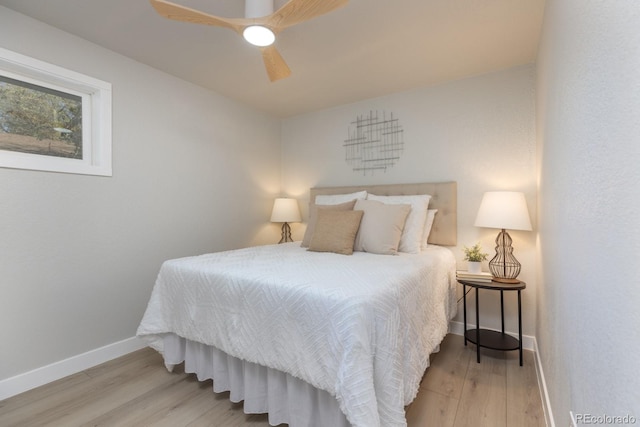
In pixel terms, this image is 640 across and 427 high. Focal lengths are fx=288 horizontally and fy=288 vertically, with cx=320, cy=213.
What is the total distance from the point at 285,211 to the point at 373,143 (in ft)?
4.42

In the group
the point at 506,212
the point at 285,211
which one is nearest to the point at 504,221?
the point at 506,212

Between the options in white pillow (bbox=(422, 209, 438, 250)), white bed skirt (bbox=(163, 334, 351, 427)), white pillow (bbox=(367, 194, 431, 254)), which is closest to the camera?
white bed skirt (bbox=(163, 334, 351, 427))

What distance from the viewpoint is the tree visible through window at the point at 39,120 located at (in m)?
1.92

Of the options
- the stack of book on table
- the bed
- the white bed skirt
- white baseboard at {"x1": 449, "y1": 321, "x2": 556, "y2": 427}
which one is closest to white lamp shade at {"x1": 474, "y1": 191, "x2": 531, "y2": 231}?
the stack of book on table

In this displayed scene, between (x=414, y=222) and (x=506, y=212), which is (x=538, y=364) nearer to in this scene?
(x=506, y=212)

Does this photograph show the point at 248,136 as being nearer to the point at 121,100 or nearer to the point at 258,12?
the point at 121,100

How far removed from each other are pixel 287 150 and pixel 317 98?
3.10 ft

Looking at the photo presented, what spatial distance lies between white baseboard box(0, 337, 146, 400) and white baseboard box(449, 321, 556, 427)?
2.84 metres

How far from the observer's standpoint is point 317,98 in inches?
130

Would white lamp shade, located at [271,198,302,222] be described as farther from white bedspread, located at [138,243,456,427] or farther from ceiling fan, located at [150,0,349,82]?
ceiling fan, located at [150,0,349,82]

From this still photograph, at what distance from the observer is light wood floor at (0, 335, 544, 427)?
1.57 metres

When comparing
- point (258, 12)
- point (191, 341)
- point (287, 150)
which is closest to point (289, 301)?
point (191, 341)

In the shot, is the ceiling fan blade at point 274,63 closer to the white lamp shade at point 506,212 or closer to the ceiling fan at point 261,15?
the ceiling fan at point 261,15

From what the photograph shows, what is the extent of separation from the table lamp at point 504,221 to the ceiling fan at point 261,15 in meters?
1.81
